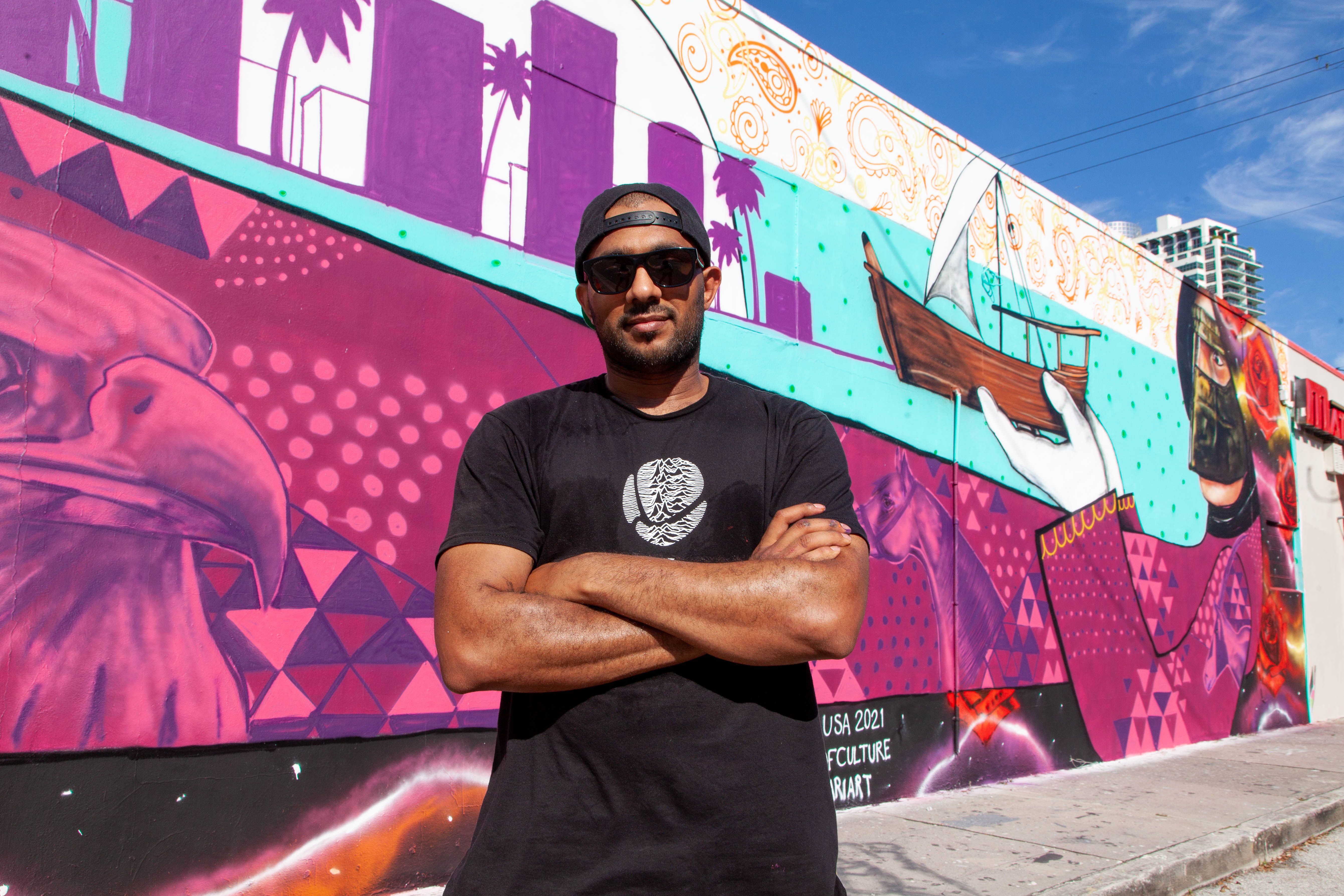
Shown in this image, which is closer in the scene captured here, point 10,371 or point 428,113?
point 10,371

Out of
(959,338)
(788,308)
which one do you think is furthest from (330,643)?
(959,338)

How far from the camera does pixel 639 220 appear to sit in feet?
6.17

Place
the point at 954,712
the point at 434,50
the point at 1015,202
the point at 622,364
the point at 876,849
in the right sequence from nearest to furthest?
the point at 622,364 < the point at 434,50 < the point at 876,849 < the point at 954,712 < the point at 1015,202

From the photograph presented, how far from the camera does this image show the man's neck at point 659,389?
75.0 inches

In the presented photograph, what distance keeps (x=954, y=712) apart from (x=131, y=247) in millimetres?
5490

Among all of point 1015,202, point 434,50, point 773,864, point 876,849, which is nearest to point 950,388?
point 1015,202

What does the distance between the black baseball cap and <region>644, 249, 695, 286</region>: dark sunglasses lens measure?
5 centimetres

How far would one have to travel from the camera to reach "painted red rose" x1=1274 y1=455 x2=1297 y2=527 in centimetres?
1119

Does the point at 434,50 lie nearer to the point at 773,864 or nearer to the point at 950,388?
the point at 773,864

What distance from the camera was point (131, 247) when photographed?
129 inches

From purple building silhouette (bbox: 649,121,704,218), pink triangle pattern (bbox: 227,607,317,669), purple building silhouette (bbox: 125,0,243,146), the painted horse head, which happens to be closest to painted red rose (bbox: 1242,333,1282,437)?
the painted horse head

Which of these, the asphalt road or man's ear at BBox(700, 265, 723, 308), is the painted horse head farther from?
man's ear at BBox(700, 265, 723, 308)

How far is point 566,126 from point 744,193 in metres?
1.33

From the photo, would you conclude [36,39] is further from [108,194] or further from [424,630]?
[424,630]
